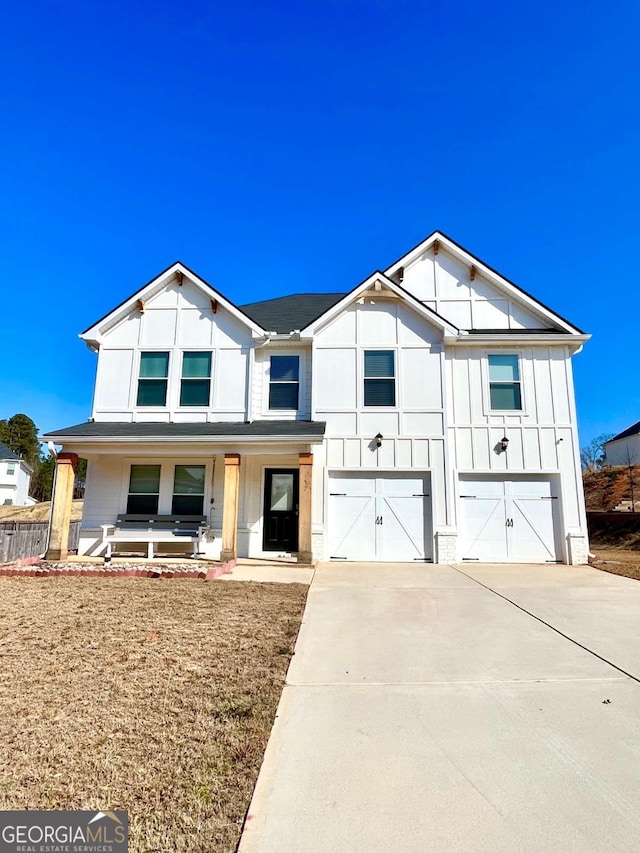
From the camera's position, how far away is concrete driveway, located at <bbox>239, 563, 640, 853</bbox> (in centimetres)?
234

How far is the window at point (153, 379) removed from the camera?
527 inches

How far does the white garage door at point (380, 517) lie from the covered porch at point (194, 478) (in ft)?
3.40

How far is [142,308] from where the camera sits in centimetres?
1373

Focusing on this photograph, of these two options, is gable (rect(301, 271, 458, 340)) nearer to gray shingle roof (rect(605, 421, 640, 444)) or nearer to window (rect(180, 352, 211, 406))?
window (rect(180, 352, 211, 406))

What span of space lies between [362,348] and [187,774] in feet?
37.7

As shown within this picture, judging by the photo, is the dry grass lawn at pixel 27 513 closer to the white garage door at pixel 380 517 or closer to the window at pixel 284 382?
the window at pixel 284 382

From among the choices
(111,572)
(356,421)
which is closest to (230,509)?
(111,572)

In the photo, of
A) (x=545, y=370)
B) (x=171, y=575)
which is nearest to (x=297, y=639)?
(x=171, y=575)

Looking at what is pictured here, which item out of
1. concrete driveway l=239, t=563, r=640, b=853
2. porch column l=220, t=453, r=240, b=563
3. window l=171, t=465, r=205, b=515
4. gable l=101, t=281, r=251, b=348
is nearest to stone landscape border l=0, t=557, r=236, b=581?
porch column l=220, t=453, r=240, b=563

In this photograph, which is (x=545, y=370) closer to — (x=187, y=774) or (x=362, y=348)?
(x=362, y=348)

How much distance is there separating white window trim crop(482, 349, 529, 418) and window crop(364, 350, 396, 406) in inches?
98.5

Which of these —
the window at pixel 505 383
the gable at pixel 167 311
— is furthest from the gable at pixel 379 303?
the gable at pixel 167 311

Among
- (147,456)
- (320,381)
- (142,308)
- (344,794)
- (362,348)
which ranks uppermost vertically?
(142,308)

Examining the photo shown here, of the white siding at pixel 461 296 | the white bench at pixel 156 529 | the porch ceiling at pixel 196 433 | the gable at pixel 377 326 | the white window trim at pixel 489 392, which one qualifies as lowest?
the white bench at pixel 156 529
